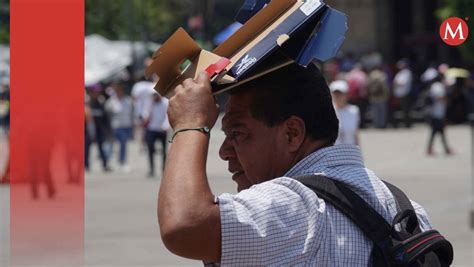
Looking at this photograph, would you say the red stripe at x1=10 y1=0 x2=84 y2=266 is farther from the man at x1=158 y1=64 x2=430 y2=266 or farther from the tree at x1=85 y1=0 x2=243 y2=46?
the tree at x1=85 y1=0 x2=243 y2=46

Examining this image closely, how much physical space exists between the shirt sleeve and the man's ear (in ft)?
0.75

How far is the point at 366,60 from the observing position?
35.6m

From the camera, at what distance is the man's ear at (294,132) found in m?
2.88

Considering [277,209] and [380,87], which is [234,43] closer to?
[277,209]

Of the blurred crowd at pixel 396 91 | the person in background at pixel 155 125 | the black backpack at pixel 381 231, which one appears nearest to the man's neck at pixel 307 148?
the black backpack at pixel 381 231

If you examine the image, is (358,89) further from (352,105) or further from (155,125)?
(155,125)

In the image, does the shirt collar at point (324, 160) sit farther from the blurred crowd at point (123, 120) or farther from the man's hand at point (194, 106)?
the blurred crowd at point (123, 120)

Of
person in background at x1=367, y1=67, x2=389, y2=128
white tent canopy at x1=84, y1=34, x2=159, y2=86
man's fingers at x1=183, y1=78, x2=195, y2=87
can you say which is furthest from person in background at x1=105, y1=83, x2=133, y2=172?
man's fingers at x1=183, y1=78, x2=195, y2=87

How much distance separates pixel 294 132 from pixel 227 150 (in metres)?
0.20

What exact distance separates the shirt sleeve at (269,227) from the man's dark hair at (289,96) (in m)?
0.25

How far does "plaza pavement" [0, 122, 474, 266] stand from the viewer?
11.6 m

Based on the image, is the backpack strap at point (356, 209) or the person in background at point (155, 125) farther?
the person in background at point (155, 125)

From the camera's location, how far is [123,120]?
22.7m

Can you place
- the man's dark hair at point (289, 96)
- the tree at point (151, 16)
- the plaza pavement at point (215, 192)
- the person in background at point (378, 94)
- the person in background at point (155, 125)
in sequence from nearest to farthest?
the man's dark hair at point (289, 96), the plaza pavement at point (215, 192), the person in background at point (155, 125), the person in background at point (378, 94), the tree at point (151, 16)
